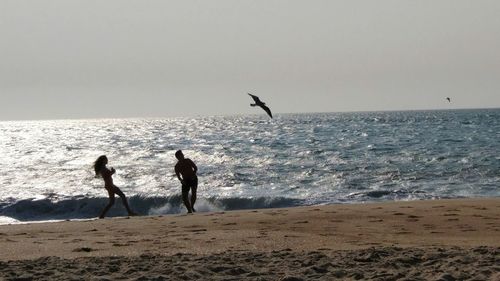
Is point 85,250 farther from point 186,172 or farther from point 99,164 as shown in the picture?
point 99,164

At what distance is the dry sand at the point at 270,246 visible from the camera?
679cm

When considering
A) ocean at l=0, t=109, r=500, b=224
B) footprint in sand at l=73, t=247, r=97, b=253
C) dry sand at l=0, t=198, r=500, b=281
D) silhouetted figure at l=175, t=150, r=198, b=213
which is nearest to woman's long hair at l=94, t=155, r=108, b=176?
silhouetted figure at l=175, t=150, r=198, b=213

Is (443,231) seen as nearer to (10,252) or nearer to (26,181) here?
(10,252)

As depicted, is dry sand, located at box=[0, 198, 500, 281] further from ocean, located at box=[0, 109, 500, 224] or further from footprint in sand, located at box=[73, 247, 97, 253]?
ocean, located at box=[0, 109, 500, 224]

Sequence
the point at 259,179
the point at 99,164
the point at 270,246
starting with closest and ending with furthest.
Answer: the point at 270,246, the point at 99,164, the point at 259,179

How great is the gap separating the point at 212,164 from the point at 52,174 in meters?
7.22

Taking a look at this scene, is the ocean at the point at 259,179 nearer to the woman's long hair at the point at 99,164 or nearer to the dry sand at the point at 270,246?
the woman's long hair at the point at 99,164

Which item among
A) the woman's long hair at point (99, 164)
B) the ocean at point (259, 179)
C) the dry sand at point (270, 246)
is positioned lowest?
the ocean at point (259, 179)

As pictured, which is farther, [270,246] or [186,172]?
[186,172]

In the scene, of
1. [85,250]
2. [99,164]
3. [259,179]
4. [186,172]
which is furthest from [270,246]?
[259,179]

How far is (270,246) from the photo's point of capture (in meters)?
8.50

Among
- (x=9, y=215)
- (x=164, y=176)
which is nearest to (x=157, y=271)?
(x=9, y=215)

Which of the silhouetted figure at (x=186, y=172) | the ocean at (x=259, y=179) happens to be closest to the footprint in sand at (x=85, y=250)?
the silhouetted figure at (x=186, y=172)

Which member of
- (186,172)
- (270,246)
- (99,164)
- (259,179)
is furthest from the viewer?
(259,179)
